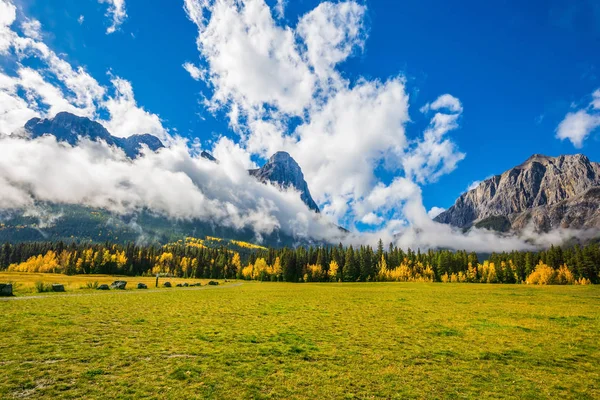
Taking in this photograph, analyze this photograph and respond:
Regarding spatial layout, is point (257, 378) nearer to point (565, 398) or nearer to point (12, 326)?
point (565, 398)

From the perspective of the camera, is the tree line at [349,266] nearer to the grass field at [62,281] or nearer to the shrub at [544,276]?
the shrub at [544,276]

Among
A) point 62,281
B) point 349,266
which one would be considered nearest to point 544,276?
point 349,266

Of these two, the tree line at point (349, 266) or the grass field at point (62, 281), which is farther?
the tree line at point (349, 266)

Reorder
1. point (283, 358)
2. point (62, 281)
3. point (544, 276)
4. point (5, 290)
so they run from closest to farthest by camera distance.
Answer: point (283, 358) < point (5, 290) < point (62, 281) < point (544, 276)

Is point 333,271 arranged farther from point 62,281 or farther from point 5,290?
point 5,290

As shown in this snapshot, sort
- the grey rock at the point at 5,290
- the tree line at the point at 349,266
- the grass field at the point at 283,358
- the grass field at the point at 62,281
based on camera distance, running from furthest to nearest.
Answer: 1. the tree line at the point at 349,266
2. the grass field at the point at 62,281
3. the grey rock at the point at 5,290
4. the grass field at the point at 283,358

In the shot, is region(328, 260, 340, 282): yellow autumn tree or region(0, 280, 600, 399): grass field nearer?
region(0, 280, 600, 399): grass field

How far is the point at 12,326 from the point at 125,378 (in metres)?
14.0

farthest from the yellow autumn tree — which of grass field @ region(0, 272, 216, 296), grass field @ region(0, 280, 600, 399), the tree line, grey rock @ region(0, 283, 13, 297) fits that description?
grey rock @ region(0, 283, 13, 297)

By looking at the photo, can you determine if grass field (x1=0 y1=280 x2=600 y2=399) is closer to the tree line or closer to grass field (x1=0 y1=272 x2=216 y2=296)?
grass field (x1=0 y1=272 x2=216 y2=296)

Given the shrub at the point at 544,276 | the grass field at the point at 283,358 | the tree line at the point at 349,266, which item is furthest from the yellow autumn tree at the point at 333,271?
the grass field at the point at 283,358

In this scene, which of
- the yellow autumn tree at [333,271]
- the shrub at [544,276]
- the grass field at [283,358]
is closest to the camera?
the grass field at [283,358]

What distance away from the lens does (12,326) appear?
61.0 ft

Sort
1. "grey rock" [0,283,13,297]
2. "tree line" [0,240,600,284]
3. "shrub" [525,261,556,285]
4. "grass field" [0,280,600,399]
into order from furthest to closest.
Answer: "tree line" [0,240,600,284], "shrub" [525,261,556,285], "grey rock" [0,283,13,297], "grass field" [0,280,600,399]
